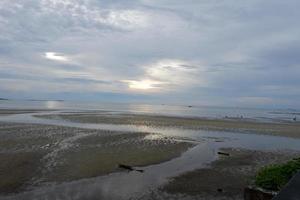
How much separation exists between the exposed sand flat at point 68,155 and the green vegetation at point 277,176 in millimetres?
8381

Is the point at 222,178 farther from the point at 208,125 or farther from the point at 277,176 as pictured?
the point at 208,125

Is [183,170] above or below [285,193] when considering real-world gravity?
below

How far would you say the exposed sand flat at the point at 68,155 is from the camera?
50.4ft

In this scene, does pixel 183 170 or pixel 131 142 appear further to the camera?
pixel 131 142

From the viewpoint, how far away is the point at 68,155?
20.5m

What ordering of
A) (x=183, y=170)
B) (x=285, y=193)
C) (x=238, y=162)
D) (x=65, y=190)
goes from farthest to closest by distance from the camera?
1. (x=238, y=162)
2. (x=183, y=170)
3. (x=65, y=190)
4. (x=285, y=193)

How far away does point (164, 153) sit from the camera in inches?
896

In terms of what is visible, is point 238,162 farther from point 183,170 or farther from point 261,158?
point 183,170

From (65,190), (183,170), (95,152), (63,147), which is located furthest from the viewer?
(63,147)

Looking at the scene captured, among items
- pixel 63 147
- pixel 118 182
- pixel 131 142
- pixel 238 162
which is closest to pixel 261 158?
pixel 238 162

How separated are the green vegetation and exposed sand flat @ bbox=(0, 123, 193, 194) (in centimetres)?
838

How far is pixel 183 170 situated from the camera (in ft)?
59.2

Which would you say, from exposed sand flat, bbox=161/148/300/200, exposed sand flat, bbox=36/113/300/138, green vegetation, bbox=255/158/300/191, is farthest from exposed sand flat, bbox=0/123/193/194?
exposed sand flat, bbox=36/113/300/138

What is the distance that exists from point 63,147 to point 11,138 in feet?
18.6
